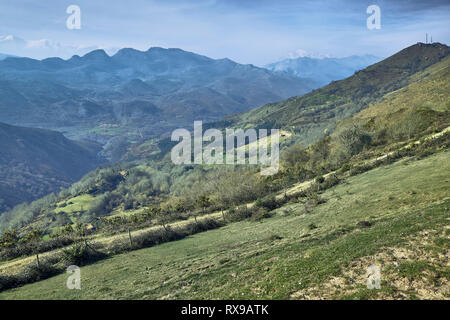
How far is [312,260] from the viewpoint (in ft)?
57.7

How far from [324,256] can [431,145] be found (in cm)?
5459

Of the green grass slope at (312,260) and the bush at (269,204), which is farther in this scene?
the bush at (269,204)

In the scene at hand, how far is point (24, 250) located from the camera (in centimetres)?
3719

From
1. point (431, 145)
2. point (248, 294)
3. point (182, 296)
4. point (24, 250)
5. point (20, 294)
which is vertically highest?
point (431, 145)

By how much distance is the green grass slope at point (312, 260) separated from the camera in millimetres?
13820

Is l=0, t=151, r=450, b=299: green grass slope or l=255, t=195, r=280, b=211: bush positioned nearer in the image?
l=0, t=151, r=450, b=299: green grass slope

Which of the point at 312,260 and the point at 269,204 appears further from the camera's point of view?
the point at 269,204

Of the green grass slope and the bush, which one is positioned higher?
the green grass slope

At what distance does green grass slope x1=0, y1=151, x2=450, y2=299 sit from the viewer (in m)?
13.8

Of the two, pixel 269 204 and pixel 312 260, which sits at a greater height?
pixel 312 260

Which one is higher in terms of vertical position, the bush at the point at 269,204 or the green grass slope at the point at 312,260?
the green grass slope at the point at 312,260

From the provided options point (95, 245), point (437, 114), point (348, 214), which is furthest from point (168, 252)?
point (437, 114)
